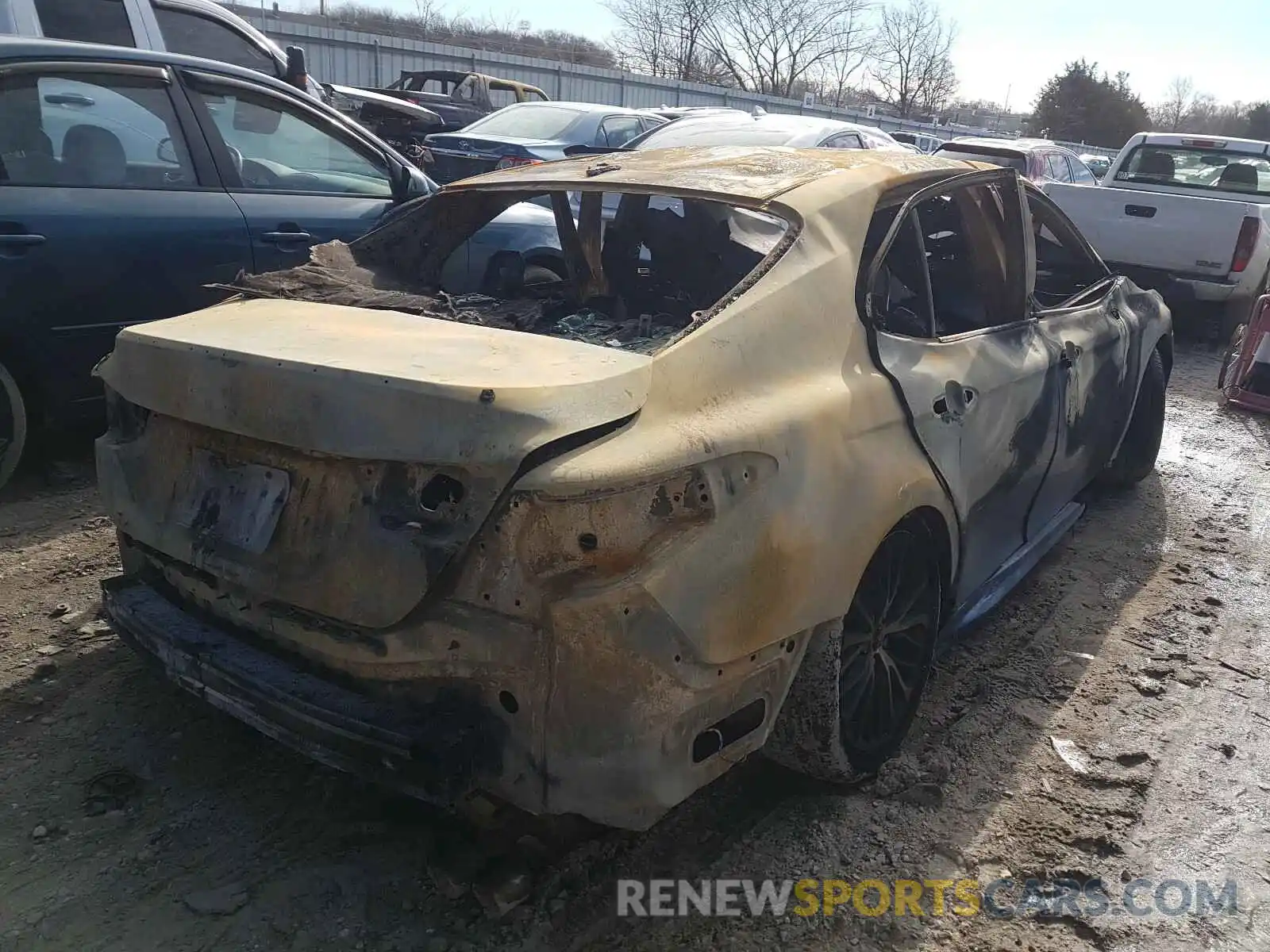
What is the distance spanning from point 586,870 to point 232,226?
350cm

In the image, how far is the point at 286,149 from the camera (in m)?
5.05

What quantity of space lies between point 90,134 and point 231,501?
9.57 feet

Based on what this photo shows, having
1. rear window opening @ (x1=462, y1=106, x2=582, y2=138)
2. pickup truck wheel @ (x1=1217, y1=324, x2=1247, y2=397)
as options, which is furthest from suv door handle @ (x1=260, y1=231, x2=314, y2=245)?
pickup truck wheel @ (x1=1217, y1=324, x2=1247, y2=397)

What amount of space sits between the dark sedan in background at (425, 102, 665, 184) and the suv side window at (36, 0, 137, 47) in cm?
283

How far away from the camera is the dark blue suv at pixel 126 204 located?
157 inches

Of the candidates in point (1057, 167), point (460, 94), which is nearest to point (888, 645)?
point (1057, 167)

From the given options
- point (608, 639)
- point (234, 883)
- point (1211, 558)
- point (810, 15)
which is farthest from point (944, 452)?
point (810, 15)

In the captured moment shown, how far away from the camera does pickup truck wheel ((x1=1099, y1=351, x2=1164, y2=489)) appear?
195 inches

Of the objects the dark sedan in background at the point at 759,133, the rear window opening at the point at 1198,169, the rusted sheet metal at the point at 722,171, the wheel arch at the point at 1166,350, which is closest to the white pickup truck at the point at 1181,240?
the rear window opening at the point at 1198,169

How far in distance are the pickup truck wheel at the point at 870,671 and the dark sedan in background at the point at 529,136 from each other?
7136mm

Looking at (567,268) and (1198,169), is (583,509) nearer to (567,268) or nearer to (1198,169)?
(567,268)

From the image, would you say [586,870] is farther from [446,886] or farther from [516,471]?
[516,471]

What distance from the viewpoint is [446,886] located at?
2.21 m

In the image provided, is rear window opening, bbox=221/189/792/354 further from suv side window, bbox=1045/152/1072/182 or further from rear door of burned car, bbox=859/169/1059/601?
suv side window, bbox=1045/152/1072/182
